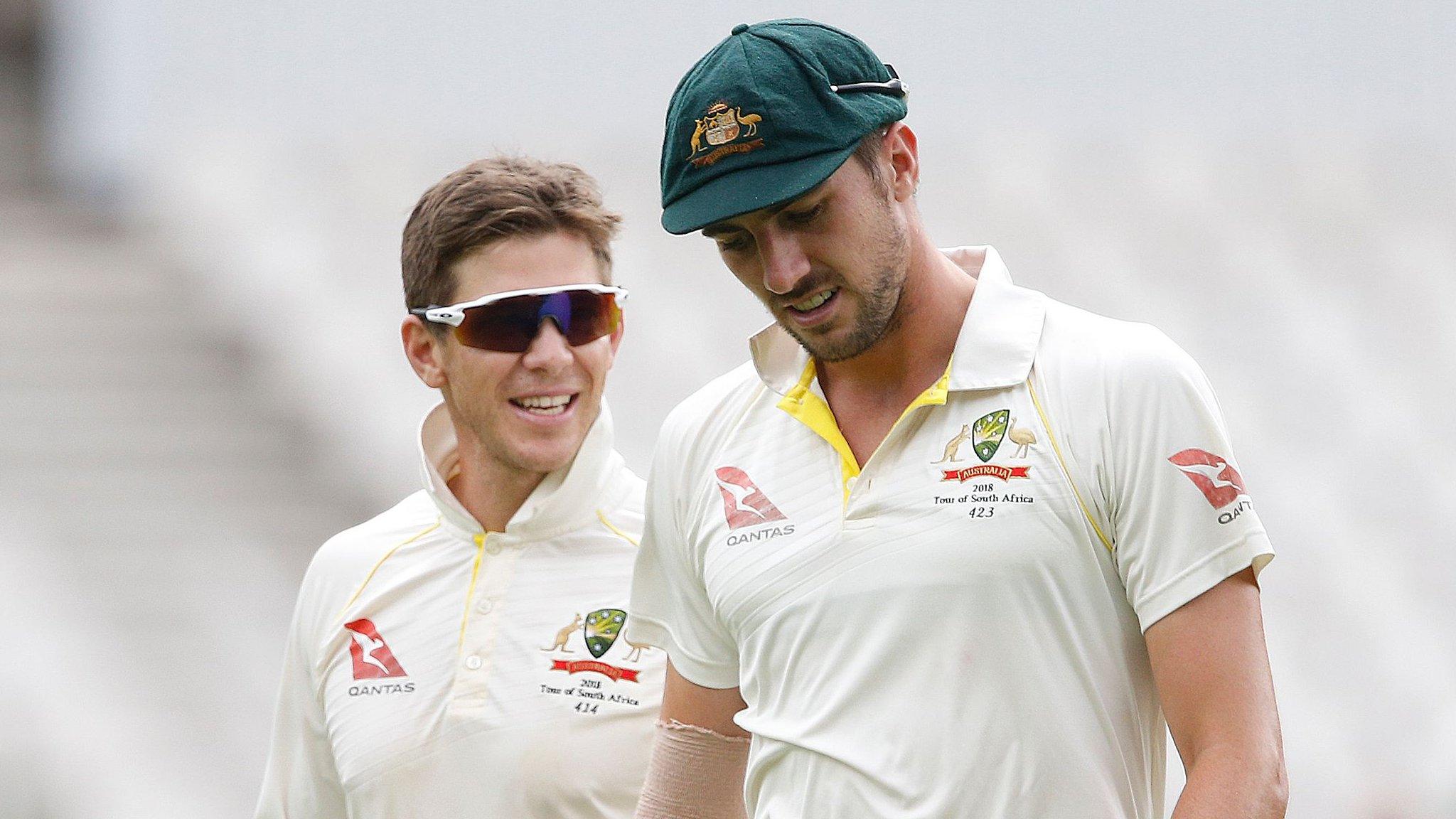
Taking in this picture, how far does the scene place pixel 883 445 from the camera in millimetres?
2367

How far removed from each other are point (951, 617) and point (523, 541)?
3.93 feet

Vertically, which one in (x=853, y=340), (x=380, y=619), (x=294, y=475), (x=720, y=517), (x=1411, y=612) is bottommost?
(x=1411, y=612)

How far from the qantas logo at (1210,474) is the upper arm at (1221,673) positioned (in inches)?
3.4

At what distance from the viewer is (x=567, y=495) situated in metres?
3.23

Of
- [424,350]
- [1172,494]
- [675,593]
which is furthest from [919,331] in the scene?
[424,350]

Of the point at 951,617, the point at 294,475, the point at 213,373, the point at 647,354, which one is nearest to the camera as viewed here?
the point at 951,617

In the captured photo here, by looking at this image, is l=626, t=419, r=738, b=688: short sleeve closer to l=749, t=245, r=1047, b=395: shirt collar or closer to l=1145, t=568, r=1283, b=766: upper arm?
l=749, t=245, r=1047, b=395: shirt collar

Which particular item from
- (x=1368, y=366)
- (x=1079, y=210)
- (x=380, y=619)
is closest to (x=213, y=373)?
(x=1079, y=210)

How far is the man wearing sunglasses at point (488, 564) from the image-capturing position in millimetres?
3059

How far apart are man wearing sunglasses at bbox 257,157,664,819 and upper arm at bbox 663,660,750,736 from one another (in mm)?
301

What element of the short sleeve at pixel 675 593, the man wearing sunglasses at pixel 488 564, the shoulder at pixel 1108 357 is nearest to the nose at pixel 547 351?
the man wearing sunglasses at pixel 488 564

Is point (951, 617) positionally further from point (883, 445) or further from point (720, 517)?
point (720, 517)

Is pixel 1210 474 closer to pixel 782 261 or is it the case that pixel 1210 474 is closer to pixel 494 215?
pixel 782 261

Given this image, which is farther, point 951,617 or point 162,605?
point 162,605
